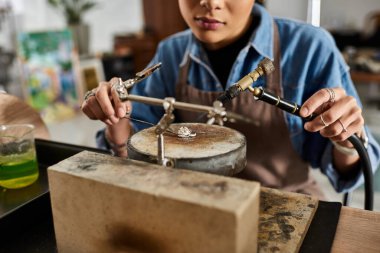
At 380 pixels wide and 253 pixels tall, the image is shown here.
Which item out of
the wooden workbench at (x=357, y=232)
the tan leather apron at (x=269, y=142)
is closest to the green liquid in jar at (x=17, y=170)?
the tan leather apron at (x=269, y=142)

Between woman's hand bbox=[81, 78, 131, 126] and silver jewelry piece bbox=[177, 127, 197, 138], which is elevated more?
woman's hand bbox=[81, 78, 131, 126]

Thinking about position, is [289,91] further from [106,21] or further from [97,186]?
[106,21]

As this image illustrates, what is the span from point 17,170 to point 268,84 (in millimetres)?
919

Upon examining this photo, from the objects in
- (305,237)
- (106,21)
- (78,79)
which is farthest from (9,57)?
(305,237)

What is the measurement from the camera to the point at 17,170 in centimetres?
102

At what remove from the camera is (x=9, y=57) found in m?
3.43

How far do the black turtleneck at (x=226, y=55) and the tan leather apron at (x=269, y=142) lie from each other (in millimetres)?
102

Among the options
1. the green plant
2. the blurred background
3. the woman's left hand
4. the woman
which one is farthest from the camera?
the green plant

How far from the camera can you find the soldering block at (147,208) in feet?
1.97

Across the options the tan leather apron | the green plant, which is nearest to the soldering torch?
the tan leather apron

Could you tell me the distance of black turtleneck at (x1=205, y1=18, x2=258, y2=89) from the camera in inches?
59.6

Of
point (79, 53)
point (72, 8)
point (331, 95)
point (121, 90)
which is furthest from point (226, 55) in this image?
point (72, 8)

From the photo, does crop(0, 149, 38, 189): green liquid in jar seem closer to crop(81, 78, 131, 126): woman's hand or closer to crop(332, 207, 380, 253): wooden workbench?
crop(81, 78, 131, 126): woman's hand

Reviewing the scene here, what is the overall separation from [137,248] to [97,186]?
→ 0.45 feet
